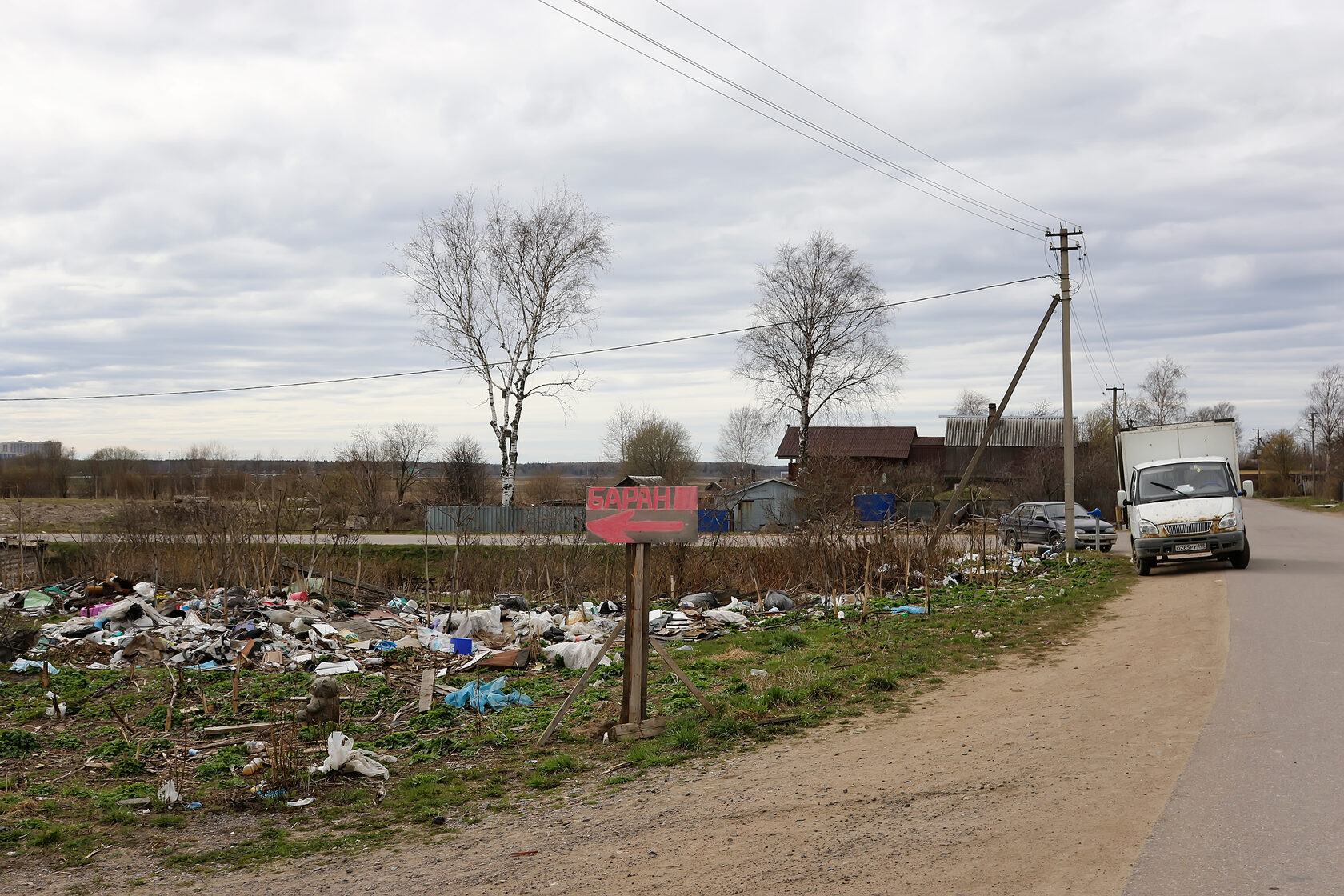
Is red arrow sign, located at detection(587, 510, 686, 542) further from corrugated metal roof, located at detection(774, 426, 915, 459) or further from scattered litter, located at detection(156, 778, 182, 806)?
corrugated metal roof, located at detection(774, 426, 915, 459)

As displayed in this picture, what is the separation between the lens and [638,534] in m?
7.95

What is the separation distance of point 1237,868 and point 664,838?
9.14 ft

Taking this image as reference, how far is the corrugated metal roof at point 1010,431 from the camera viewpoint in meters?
65.1

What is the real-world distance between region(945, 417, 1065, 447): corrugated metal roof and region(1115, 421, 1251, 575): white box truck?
45.7m

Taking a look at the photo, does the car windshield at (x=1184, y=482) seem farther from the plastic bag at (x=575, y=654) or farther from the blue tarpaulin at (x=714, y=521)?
the plastic bag at (x=575, y=654)

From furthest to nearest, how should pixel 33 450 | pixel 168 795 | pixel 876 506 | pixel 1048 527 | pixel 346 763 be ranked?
pixel 33 450 < pixel 876 506 < pixel 1048 527 < pixel 346 763 < pixel 168 795

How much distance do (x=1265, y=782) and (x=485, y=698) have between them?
657 cm

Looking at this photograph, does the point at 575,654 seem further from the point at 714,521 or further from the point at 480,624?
the point at 714,521

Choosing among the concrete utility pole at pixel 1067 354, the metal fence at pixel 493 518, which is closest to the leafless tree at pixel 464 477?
the metal fence at pixel 493 518

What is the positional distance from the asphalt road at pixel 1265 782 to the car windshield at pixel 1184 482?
6.99 metres

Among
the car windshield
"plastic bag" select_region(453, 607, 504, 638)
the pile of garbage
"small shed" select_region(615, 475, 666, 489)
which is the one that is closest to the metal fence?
the pile of garbage

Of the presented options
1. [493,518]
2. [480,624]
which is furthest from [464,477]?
[480,624]

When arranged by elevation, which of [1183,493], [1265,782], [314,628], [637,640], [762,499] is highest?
[1183,493]

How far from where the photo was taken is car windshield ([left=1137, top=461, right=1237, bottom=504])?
1828 centimetres
